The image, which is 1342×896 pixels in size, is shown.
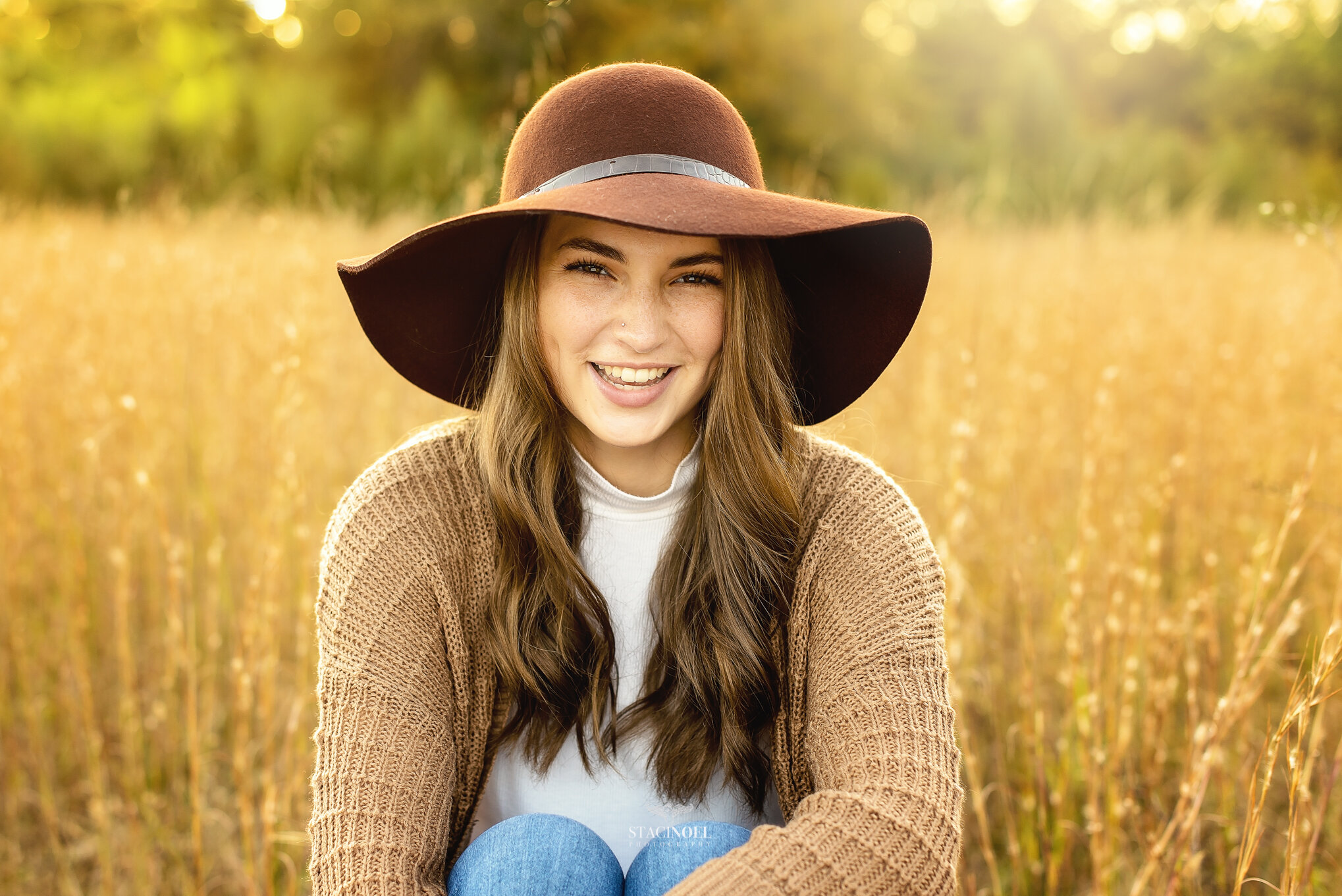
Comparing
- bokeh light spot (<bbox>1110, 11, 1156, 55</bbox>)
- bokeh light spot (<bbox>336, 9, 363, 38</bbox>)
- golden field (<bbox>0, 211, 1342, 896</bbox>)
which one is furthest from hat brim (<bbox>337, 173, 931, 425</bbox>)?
bokeh light spot (<bbox>1110, 11, 1156, 55</bbox>)

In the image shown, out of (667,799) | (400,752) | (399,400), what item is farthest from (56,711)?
(667,799)

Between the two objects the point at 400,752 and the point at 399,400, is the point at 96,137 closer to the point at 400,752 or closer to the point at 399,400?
the point at 399,400

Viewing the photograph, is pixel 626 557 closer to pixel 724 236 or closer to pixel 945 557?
pixel 724 236

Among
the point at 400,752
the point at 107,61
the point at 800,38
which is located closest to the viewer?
the point at 400,752

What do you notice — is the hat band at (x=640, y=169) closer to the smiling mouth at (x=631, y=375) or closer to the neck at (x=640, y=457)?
the smiling mouth at (x=631, y=375)

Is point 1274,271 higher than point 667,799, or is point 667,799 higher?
point 1274,271

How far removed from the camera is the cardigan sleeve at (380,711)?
1.16 metres

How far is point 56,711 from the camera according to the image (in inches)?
89.0

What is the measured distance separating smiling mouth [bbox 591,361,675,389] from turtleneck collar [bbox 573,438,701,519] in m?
0.15

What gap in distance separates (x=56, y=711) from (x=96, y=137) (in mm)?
9671

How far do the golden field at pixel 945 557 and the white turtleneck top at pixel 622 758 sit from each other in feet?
1.28

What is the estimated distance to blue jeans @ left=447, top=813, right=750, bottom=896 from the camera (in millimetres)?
1143

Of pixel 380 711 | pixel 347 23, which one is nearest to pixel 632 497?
pixel 380 711

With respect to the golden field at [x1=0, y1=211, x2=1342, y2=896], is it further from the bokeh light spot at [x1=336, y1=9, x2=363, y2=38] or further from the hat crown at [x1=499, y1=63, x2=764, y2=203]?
the bokeh light spot at [x1=336, y1=9, x2=363, y2=38]
